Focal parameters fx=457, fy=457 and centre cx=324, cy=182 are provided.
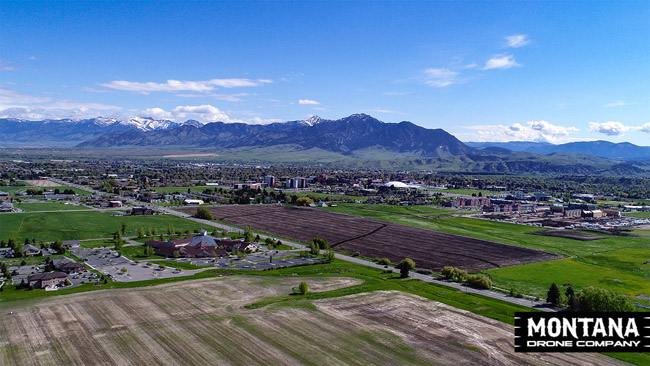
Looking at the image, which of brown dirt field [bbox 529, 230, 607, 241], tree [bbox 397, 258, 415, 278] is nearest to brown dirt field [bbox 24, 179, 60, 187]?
tree [bbox 397, 258, 415, 278]

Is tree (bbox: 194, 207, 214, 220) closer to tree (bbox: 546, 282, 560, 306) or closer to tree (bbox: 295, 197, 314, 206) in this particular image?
tree (bbox: 295, 197, 314, 206)

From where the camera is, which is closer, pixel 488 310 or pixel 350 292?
pixel 488 310

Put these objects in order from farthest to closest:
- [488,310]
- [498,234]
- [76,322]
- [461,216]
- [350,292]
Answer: [461,216] → [498,234] → [350,292] → [488,310] → [76,322]

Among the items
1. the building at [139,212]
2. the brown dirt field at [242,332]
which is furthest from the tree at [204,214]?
the brown dirt field at [242,332]

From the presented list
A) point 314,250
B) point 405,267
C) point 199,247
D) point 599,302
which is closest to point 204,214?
point 199,247

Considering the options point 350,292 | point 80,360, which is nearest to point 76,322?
point 80,360

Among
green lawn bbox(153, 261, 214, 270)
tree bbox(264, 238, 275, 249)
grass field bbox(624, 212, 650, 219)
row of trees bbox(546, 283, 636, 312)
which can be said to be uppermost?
row of trees bbox(546, 283, 636, 312)

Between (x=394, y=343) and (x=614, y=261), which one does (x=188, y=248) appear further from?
(x=614, y=261)
